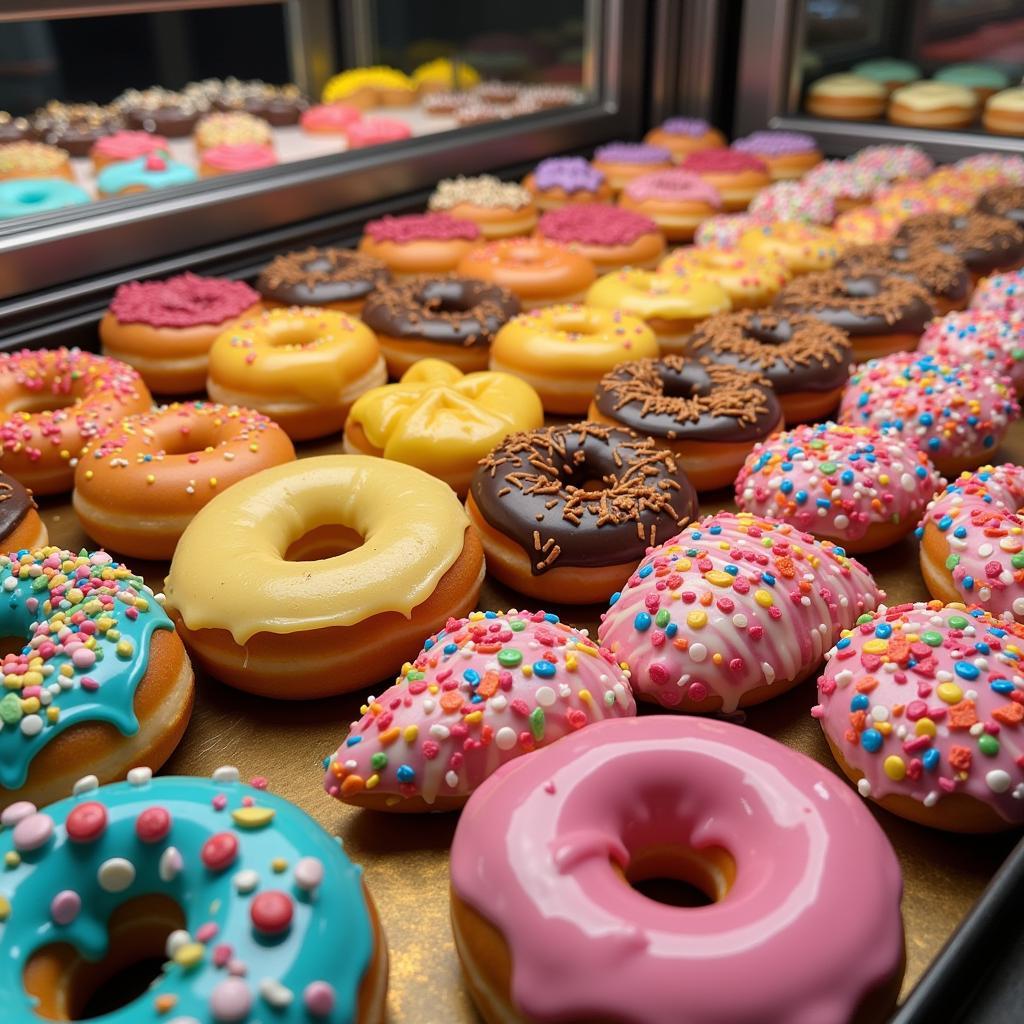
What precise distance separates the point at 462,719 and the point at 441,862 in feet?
0.70

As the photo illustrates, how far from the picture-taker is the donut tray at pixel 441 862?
121 cm

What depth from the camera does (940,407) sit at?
2365mm

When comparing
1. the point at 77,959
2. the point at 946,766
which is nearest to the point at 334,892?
the point at 77,959

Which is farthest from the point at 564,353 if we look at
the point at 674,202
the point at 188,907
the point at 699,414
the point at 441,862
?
the point at 188,907

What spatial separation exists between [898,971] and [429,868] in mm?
652

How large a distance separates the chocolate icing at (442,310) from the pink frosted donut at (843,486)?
1.00 m

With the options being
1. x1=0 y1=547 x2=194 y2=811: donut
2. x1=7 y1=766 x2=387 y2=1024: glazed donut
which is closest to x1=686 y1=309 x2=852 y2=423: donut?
x1=0 y1=547 x2=194 y2=811: donut

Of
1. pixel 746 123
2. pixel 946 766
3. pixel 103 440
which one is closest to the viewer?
pixel 946 766

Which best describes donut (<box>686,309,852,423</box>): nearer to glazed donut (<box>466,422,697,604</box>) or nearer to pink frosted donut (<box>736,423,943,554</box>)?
→ pink frosted donut (<box>736,423,943,554</box>)

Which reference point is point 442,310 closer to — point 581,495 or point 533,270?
point 533,270

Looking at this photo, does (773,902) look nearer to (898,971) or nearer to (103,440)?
(898,971)

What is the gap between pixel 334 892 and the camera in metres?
1.12

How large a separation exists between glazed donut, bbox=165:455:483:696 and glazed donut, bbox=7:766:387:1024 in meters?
0.45

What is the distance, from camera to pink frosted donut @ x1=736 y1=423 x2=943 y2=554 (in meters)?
2.06
